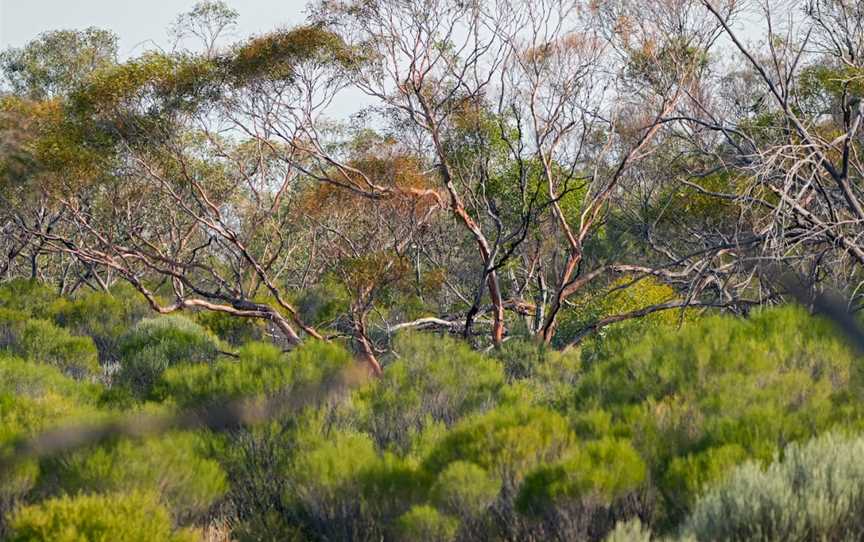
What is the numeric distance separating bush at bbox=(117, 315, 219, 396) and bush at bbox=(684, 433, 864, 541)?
7.09 m

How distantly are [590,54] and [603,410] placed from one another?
10.5 metres

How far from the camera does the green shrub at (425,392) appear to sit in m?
8.59

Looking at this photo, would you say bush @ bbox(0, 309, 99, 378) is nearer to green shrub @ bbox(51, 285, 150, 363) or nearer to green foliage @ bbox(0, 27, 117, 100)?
green shrub @ bbox(51, 285, 150, 363)

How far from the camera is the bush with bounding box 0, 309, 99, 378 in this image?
47.9ft

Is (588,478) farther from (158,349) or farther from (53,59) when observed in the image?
(53,59)

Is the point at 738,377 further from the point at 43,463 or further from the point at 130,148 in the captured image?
the point at 130,148

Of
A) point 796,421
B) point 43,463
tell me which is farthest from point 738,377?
point 43,463

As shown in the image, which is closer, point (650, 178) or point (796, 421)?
point (796, 421)

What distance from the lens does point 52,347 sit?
15148mm

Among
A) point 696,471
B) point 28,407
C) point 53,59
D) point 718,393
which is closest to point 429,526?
point 696,471

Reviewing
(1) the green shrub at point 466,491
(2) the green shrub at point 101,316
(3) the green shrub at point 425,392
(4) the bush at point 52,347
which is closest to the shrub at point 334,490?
(1) the green shrub at point 466,491

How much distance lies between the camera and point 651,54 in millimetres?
14688

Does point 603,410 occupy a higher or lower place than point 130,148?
lower

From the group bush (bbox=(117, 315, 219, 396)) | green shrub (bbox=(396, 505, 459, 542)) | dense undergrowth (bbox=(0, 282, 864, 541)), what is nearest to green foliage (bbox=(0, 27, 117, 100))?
bush (bbox=(117, 315, 219, 396))
